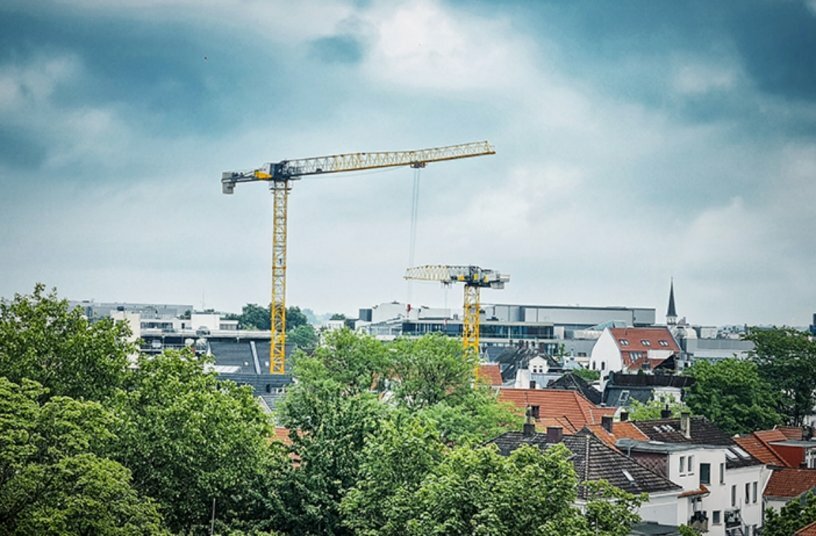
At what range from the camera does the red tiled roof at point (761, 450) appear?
77.2 meters

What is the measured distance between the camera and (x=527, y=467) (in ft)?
125

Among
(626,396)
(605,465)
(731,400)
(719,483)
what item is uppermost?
(731,400)

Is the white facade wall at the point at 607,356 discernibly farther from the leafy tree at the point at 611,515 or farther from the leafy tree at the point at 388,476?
the leafy tree at the point at 611,515

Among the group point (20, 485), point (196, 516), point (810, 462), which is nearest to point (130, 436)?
point (196, 516)

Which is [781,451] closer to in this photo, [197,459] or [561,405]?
[561,405]

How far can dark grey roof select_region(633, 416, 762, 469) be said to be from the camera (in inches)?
2699

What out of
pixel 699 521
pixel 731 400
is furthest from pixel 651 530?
pixel 731 400

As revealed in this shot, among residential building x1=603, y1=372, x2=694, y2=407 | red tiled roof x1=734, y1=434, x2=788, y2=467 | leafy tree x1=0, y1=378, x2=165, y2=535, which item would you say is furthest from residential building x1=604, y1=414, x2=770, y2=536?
residential building x1=603, y1=372, x2=694, y2=407

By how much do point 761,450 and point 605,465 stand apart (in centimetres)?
2900

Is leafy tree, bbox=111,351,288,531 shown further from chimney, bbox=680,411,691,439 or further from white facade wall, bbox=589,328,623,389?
white facade wall, bbox=589,328,623,389

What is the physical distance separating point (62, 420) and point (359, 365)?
132 feet

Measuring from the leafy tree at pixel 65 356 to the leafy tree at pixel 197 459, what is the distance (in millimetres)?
2975

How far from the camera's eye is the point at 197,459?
4525 cm

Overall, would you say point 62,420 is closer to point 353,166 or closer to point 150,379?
point 150,379
